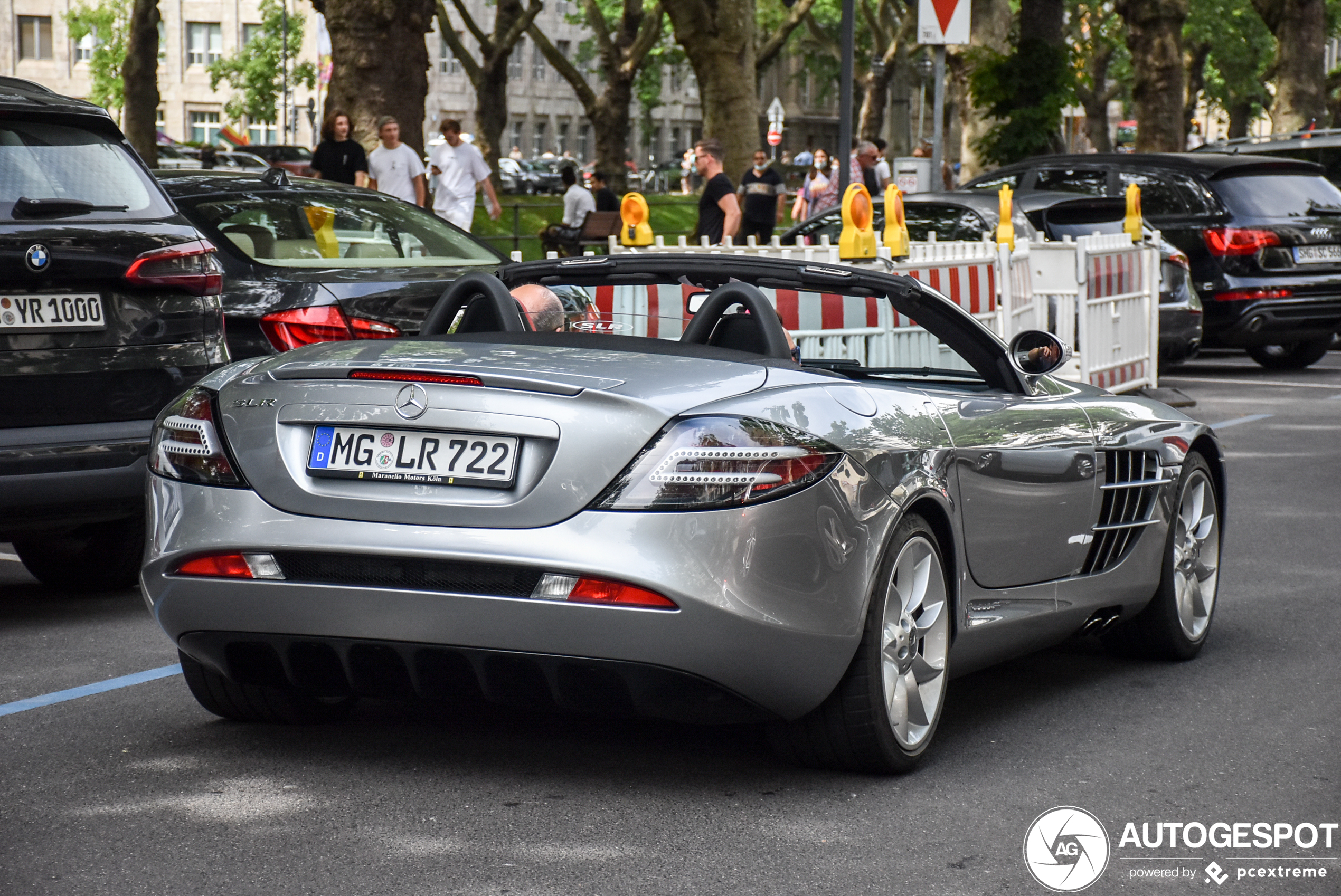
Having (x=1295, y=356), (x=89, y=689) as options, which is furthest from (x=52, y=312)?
(x=1295, y=356)

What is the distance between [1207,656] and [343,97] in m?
14.1

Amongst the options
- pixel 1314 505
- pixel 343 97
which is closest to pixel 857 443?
pixel 1314 505

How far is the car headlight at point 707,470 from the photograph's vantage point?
4.18 metres

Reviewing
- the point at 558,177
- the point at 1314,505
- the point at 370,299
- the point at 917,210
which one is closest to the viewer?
the point at 370,299

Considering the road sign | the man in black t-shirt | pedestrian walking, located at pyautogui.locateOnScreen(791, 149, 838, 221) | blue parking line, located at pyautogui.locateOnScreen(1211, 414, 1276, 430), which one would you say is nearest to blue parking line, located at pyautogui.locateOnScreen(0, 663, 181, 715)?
blue parking line, located at pyautogui.locateOnScreen(1211, 414, 1276, 430)

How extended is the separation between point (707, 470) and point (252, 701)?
1.58 meters

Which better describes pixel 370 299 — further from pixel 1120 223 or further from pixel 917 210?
pixel 1120 223

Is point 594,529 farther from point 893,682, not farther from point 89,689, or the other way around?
point 89,689

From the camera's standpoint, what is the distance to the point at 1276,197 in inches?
686

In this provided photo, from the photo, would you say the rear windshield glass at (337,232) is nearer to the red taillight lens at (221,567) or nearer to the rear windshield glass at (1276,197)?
the red taillight lens at (221,567)

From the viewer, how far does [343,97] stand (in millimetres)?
19062

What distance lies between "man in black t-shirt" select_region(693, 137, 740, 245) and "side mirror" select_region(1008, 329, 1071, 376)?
38.3ft

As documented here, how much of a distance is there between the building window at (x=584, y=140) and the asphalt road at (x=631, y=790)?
101m

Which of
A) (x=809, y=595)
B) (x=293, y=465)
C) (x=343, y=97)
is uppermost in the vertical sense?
(x=343, y=97)
